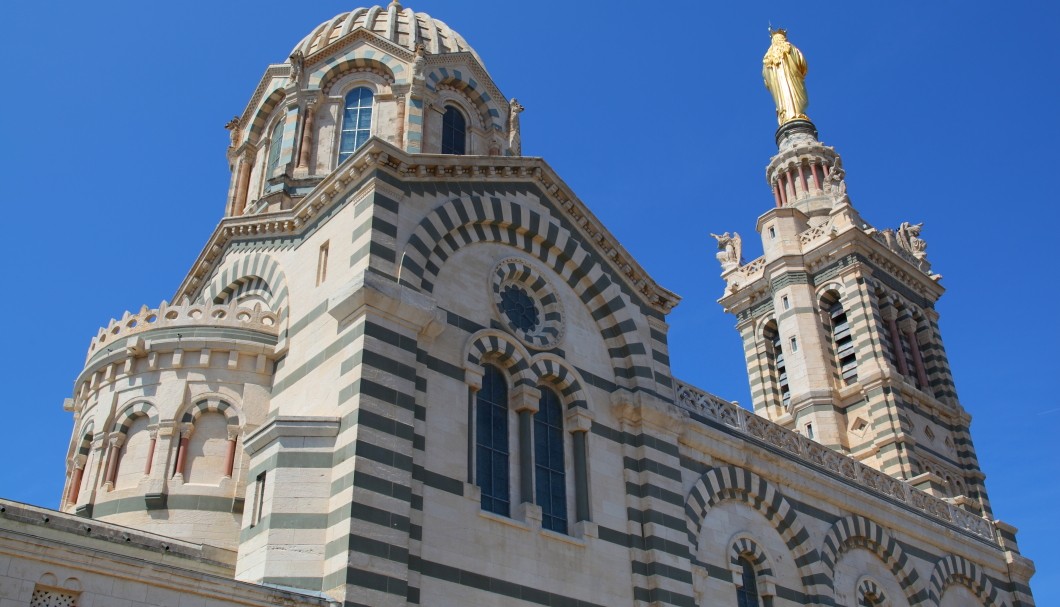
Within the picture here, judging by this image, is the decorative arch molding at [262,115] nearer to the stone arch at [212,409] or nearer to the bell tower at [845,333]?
the stone arch at [212,409]

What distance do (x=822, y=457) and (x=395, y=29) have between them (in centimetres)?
1596

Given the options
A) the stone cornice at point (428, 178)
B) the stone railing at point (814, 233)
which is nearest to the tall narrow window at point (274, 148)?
the stone cornice at point (428, 178)

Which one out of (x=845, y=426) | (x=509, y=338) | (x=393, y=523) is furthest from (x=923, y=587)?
(x=393, y=523)

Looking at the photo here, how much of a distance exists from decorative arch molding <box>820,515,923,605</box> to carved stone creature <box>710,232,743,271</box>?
18.4m

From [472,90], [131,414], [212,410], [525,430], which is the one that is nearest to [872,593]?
[525,430]

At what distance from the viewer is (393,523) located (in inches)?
632

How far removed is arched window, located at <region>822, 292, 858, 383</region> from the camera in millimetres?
37344

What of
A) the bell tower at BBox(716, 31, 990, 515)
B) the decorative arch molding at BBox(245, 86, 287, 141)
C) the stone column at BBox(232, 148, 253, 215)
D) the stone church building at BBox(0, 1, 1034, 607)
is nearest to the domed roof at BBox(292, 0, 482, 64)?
the stone church building at BBox(0, 1, 1034, 607)

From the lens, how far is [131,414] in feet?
64.0

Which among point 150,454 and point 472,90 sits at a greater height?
point 472,90

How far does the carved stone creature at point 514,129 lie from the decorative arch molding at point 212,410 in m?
10.6

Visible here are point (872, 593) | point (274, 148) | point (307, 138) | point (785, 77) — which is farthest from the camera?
point (785, 77)

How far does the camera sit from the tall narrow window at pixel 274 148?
27.0 meters

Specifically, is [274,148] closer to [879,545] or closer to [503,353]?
[503,353]
